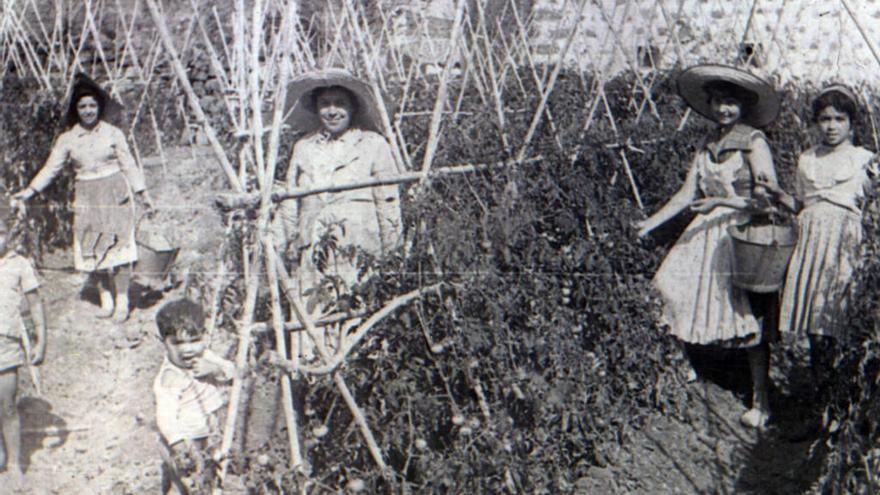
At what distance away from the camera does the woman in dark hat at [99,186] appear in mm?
4680

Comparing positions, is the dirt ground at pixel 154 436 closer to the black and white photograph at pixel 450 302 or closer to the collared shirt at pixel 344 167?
the black and white photograph at pixel 450 302

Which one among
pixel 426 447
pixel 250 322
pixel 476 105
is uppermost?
pixel 476 105

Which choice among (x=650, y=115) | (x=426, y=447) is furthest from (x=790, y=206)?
(x=650, y=115)

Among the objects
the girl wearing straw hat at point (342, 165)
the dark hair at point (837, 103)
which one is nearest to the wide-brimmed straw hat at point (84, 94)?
the girl wearing straw hat at point (342, 165)

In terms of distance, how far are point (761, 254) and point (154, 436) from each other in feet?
8.09

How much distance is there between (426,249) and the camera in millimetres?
2750

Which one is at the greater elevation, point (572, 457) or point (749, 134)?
point (749, 134)

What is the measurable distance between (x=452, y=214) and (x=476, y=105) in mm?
3240

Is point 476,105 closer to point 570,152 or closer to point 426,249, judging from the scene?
point 570,152

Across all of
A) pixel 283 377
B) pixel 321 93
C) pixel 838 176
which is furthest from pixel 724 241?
pixel 283 377

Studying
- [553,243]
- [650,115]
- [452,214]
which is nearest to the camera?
[452,214]

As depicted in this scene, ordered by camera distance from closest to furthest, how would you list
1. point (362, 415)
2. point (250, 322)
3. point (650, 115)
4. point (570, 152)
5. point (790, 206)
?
point (250, 322), point (362, 415), point (790, 206), point (570, 152), point (650, 115)

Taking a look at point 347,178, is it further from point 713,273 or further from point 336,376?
point 713,273

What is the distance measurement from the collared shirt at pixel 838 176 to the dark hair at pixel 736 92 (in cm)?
32
